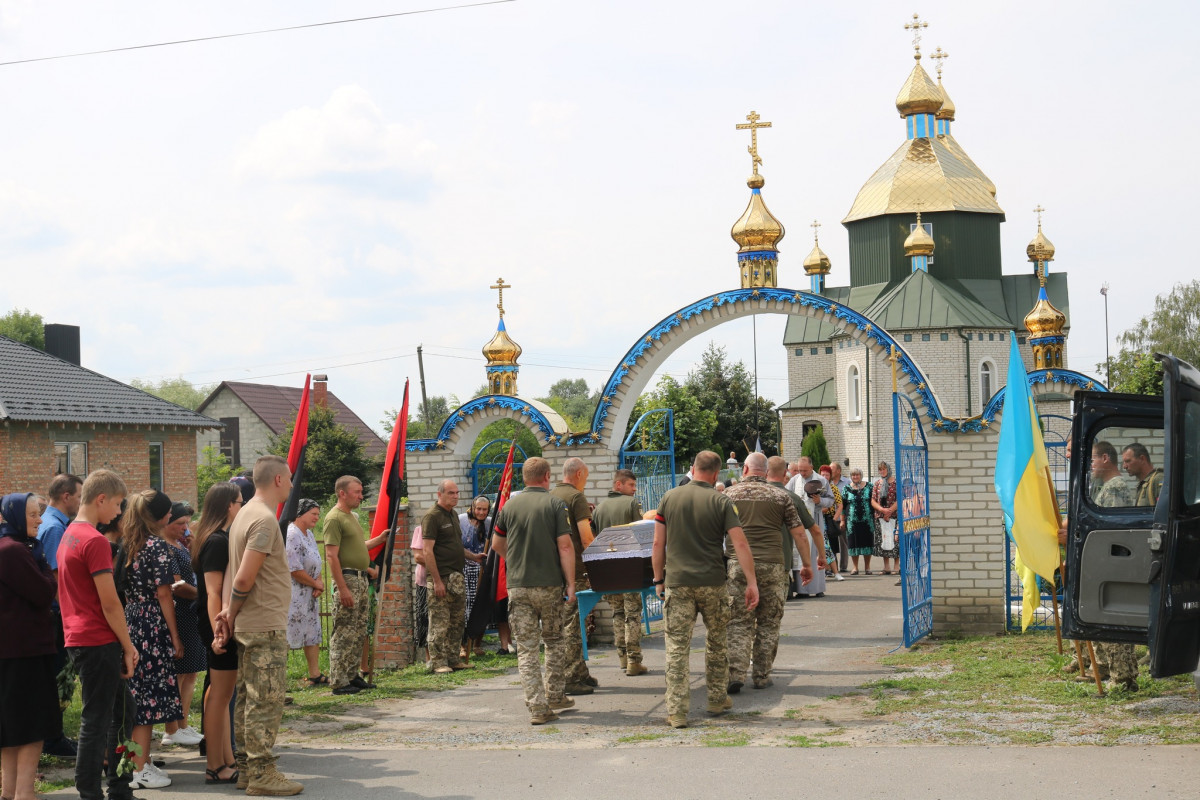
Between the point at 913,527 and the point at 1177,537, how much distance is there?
4874 mm

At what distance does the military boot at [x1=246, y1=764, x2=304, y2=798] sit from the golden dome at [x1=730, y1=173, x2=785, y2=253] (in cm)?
788

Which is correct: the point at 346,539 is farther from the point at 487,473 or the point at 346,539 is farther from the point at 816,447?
the point at 816,447

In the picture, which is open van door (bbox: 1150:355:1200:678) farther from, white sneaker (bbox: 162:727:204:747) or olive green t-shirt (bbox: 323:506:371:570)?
olive green t-shirt (bbox: 323:506:371:570)

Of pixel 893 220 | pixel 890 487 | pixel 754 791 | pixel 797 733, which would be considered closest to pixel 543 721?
pixel 797 733

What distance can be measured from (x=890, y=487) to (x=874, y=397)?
31562 mm

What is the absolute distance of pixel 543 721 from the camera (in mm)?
8312

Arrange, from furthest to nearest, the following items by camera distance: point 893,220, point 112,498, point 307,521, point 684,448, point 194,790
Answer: point 893,220 < point 684,448 < point 307,521 < point 194,790 < point 112,498

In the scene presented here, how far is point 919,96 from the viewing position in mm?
55438

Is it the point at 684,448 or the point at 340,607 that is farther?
the point at 684,448

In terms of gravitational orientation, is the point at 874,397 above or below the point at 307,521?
above

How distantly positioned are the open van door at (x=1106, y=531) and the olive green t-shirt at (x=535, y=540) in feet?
11.5

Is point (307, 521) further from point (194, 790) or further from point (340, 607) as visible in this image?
point (194, 790)

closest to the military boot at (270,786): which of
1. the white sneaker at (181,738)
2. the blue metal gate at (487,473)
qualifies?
the white sneaker at (181,738)

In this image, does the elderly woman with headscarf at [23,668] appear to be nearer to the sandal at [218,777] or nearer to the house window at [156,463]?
the sandal at [218,777]
